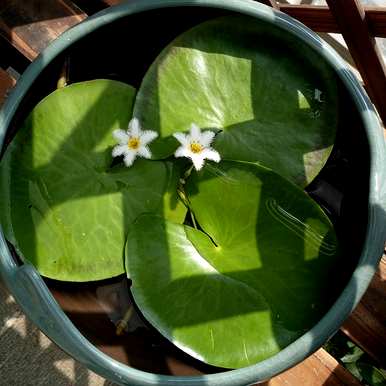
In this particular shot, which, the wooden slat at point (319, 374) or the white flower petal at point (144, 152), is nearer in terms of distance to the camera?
the white flower petal at point (144, 152)

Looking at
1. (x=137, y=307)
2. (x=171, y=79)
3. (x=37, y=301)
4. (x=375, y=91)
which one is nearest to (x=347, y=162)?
(x=375, y=91)

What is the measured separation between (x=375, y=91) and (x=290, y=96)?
239 millimetres

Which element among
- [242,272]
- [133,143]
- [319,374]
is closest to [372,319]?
[319,374]

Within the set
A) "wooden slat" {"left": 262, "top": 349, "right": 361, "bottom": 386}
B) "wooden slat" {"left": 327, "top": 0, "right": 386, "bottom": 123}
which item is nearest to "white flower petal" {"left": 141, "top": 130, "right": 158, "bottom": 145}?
"wooden slat" {"left": 327, "top": 0, "right": 386, "bottom": 123}

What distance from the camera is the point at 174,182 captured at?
0.93 meters

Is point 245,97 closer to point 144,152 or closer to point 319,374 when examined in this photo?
point 144,152

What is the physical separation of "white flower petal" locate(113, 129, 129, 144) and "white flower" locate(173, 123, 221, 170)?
9cm

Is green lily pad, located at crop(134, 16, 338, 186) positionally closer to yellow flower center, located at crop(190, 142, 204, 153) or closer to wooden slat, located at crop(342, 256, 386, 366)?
yellow flower center, located at crop(190, 142, 204, 153)

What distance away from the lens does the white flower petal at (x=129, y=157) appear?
2.95ft

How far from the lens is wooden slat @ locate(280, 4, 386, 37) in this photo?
93 cm

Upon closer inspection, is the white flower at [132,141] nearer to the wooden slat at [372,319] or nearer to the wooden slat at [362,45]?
the wooden slat at [362,45]

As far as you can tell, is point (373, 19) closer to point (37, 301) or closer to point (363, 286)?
point (363, 286)

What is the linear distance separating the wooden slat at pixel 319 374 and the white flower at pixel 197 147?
47 centimetres

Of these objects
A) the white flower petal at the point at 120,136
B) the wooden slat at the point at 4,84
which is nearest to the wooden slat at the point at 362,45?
the white flower petal at the point at 120,136
